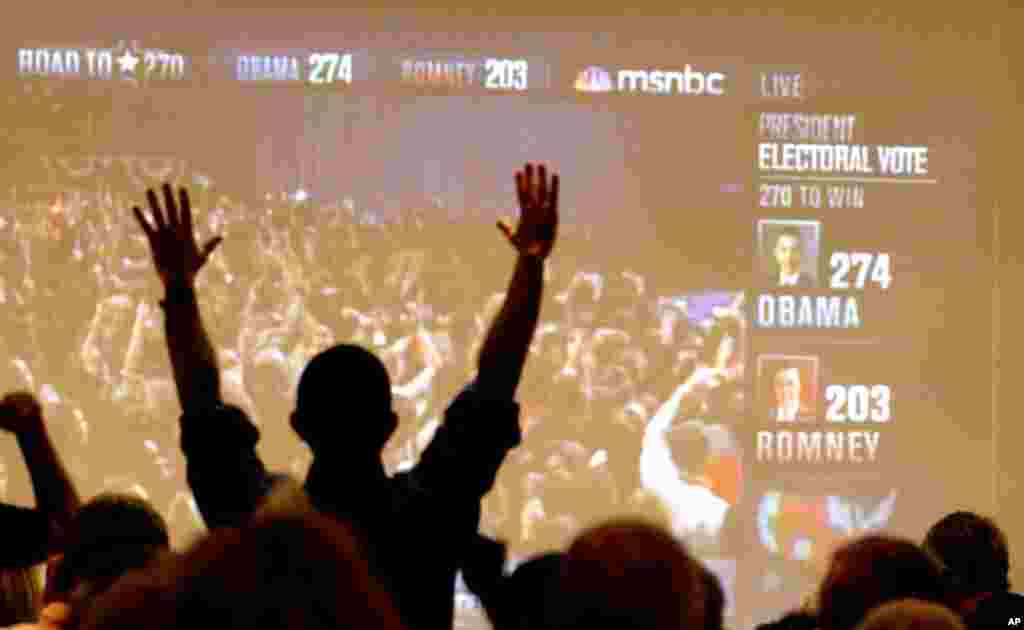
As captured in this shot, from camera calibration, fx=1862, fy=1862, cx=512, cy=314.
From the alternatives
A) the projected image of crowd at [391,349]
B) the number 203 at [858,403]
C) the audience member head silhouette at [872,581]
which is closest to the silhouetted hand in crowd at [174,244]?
the audience member head silhouette at [872,581]

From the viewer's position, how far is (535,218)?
2.37 metres

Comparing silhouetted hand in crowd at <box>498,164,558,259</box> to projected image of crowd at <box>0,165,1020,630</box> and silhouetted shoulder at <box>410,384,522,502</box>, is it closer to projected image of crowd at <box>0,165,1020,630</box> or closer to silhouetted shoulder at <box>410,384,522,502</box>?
silhouetted shoulder at <box>410,384,522,502</box>

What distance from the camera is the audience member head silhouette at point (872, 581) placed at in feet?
6.79

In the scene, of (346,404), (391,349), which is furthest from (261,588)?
(391,349)

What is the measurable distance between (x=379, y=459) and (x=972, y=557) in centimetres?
134

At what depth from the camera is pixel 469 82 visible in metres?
5.78

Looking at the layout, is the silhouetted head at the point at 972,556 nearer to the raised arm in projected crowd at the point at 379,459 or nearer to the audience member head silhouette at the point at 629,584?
the raised arm in projected crowd at the point at 379,459

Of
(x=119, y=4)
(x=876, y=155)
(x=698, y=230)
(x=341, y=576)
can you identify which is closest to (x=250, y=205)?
(x=119, y=4)

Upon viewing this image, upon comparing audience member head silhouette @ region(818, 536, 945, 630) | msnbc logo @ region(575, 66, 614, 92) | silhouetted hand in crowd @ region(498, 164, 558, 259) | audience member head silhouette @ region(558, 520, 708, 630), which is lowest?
audience member head silhouette @ region(818, 536, 945, 630)

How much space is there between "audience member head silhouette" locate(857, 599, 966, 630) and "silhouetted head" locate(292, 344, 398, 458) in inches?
25.3

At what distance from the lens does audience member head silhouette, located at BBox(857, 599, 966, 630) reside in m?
1.62

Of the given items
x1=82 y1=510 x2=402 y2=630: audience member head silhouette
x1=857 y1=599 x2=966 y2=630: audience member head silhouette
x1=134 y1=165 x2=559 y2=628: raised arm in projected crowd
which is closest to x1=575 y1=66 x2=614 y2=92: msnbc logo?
x1=134 y1=165 x2=559 y2=628: raised arm in projected crowd

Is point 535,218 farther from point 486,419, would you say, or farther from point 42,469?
point 42,469

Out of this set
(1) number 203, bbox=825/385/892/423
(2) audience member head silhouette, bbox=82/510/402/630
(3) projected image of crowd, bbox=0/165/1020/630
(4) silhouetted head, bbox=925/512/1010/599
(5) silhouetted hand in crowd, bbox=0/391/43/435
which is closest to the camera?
(2) audience member head silhouette, bbox=82/510/402/630
